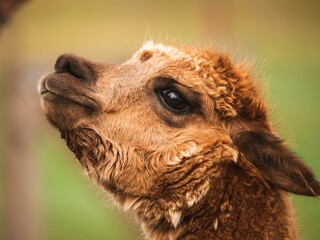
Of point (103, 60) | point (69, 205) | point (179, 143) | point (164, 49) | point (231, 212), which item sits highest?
point (103, 60)

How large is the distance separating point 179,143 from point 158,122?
211 millimetres

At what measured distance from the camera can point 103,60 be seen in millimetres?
9969

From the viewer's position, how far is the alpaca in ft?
14.8

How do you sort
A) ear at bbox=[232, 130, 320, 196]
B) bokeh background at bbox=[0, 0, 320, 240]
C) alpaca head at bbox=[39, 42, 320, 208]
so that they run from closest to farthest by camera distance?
1. ear at bbox=[232, 130, 320, 196]
2. alpaca head at bbox=[39, 42, 320, 208]
3. bokeh background at bbox=[0, 0, 320, 240]

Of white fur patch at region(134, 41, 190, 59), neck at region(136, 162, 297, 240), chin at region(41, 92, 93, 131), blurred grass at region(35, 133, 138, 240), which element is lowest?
neck at region(136, 162, 297, 240)

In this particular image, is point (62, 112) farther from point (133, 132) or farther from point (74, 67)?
point (133, 132)

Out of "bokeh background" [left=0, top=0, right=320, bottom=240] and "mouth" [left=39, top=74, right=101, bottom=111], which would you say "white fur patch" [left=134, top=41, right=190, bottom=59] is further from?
"mouth" [left=39, top=74, right=101, bottom=111]

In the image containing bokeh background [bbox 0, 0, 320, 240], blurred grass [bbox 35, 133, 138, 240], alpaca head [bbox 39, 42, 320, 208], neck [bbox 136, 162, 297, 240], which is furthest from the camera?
blurred grass [bbox 35, 133, 138, 240]

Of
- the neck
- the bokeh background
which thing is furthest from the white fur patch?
the neck

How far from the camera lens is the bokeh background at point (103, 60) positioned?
31.5 ft

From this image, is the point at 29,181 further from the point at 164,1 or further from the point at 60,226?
the point at 164,1

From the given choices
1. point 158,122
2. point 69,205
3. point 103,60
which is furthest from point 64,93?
point 69,205

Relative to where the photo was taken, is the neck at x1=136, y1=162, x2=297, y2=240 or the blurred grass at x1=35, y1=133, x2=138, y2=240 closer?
the neck at x1=136, y1=162, x2=297, y2=240

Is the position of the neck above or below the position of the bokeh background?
below
